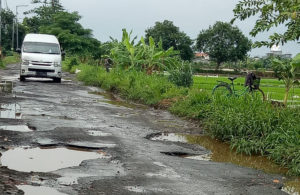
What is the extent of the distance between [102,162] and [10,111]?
15.9ft

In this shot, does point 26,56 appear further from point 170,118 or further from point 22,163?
point 22,163

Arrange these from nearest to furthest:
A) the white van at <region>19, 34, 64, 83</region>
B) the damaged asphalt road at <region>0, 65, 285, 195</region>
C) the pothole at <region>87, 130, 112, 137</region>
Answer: the damaged asphalt road at <region>0, 65, 285, 195</region> < the pothole at <region>87, 130, 112, 137</region> < the white van at <region>19, 34, 64, 83</region>

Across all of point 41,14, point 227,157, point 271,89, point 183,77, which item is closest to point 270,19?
point 227,157

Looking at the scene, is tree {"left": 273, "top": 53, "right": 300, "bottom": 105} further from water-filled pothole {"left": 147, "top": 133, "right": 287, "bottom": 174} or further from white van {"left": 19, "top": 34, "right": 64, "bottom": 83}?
white van {"left": 19, "top": 34, "right": 64, "bottom": 83}

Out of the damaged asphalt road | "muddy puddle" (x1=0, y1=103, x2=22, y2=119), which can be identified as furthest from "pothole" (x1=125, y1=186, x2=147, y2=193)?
"muddy puddle" (x1=0, y1=103, x2=22, y2=119)

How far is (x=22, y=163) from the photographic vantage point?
5.57 metres

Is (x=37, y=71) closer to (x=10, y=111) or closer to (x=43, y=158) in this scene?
(x=10, y=111)

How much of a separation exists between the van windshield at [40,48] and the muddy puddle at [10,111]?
367 inches

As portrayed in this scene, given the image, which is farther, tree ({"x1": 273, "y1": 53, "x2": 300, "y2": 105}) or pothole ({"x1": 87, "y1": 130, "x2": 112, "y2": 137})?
tree ({"x1": 273, "y1": 53, "x2": 300, "y2": 105})

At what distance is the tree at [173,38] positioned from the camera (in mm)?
85625

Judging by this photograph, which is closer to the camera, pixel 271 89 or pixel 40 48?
pixel 40 48

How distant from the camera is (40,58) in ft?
64.0

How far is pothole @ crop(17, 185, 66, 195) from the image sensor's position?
4418 millimetres

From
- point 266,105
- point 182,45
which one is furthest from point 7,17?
point 266,105
